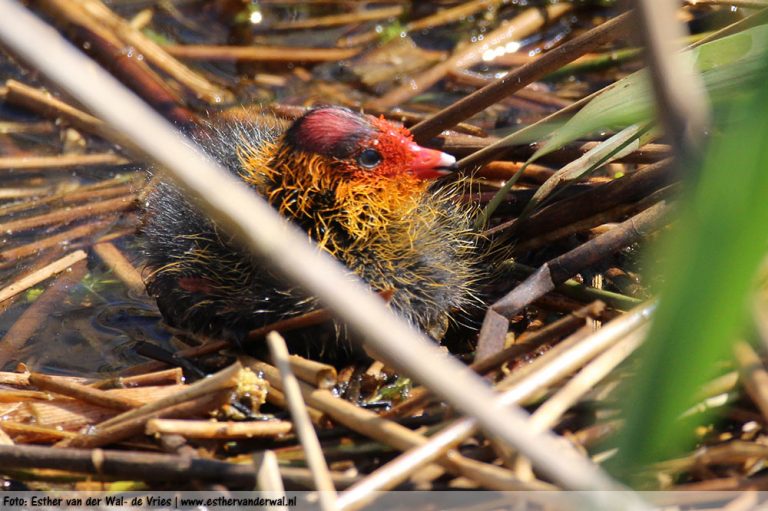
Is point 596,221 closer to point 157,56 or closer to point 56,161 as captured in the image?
point 56,161

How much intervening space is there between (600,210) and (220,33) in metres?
2.79

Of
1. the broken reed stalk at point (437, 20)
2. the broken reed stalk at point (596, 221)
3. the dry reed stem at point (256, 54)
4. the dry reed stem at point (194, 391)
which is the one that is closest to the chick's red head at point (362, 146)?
the broken reed stalk at point (596, 221)

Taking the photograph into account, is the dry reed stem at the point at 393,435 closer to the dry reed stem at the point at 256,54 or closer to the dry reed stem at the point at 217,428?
the dry reed stem at the point at 217,428

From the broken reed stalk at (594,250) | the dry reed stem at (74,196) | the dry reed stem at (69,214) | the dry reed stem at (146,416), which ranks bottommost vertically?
the dry reed stem at (146,416)

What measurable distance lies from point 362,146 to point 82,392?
1076mm

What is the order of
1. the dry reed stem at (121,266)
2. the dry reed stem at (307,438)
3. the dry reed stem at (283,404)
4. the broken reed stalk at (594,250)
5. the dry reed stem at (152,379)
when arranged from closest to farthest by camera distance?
the dry reed stem at (307,438) → the dry reed stem at (283,404) → the dry reed stem at (152,379) → the broken reed stalk at (594,250) → the dry reed stem at (121,266)

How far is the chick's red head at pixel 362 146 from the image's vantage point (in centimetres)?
283

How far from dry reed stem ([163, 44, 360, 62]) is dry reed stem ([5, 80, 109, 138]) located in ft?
2.18

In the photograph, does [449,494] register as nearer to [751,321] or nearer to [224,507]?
[224,507]

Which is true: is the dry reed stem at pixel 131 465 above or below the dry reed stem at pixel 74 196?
below

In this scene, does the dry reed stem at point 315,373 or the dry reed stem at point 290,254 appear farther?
the dry reed stem at point 315,373

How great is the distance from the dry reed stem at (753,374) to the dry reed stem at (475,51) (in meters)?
2.46

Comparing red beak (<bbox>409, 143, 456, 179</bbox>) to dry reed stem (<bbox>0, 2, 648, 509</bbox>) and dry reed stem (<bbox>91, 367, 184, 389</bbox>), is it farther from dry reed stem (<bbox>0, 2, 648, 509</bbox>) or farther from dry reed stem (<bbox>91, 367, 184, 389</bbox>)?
dry reed stem (<bbox>0, 2, 648, 509</bbox>)

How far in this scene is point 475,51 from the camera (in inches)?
186
